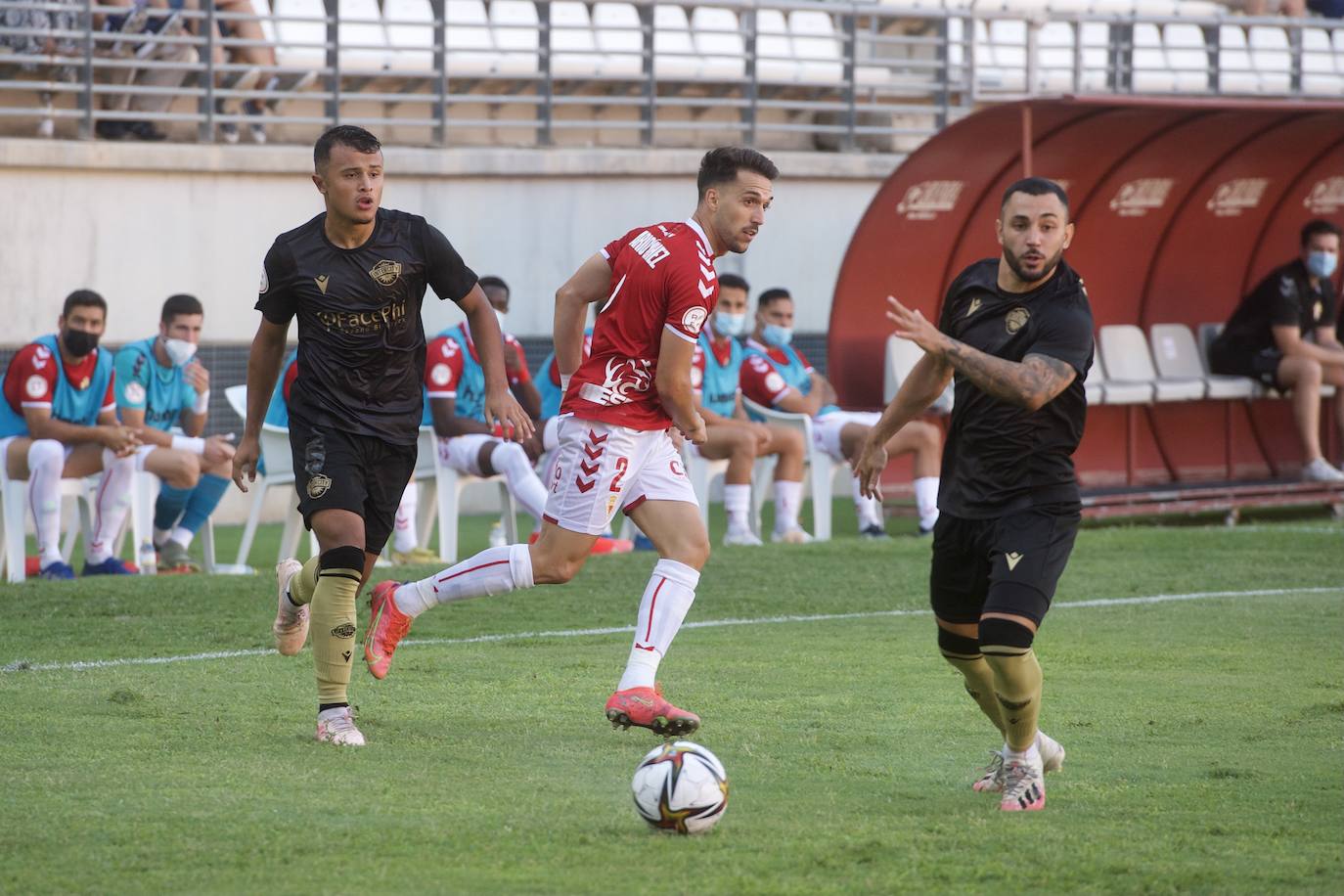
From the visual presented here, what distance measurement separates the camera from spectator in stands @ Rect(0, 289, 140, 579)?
11.9 meters

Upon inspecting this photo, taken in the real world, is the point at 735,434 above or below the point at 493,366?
below

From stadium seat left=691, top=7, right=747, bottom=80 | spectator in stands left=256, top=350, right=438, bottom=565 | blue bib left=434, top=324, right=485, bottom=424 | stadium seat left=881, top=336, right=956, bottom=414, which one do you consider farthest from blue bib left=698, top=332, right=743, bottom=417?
stadium seat left=691, top=7, right=747, bottom=80

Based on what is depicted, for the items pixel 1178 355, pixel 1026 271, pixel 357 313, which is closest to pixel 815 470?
pixel 1178 355

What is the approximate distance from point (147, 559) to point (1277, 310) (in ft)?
31.8

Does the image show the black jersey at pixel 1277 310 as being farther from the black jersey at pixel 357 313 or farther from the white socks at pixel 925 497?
the black jersey at pixel 357 313

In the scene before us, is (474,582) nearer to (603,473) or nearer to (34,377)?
(603,473)

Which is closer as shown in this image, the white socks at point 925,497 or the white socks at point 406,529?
the white socks at point 406,529

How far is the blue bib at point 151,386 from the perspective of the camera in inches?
495

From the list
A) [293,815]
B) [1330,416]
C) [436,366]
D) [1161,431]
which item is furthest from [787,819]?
[1330,416]

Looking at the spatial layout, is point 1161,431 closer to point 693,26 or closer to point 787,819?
point 693,26

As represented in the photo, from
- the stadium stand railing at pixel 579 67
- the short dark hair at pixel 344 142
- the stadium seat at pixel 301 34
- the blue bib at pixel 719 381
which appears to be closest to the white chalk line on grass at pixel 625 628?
the short dark hair at pixel 344 142

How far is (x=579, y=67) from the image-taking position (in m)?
19.1

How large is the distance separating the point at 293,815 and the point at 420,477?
327 inches

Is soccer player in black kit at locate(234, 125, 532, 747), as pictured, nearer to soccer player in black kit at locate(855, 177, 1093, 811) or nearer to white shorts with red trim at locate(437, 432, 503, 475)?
soccer player in black kit at locate(855, 177, 1093, 811)
